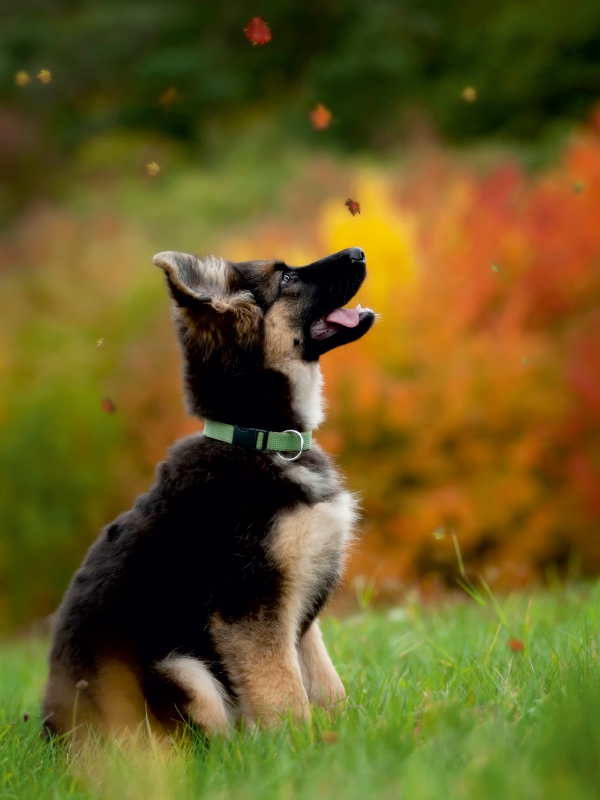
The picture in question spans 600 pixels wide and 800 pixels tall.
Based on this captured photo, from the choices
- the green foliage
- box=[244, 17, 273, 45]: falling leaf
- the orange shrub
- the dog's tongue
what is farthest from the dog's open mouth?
the green foliage

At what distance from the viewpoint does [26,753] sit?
3.27 m

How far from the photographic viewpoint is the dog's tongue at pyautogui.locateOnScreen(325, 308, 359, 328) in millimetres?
4070

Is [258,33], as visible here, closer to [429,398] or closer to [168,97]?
[168,97]

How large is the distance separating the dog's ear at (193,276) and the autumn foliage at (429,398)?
1239 cm

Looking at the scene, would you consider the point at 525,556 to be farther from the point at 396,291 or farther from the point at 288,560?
the point at 288,560

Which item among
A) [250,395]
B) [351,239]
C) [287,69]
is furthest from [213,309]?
[287,69]

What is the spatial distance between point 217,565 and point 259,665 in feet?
1.32

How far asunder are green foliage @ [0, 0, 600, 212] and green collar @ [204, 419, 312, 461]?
601 inches

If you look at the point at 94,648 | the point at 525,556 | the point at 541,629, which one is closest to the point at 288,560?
the point at 94,648

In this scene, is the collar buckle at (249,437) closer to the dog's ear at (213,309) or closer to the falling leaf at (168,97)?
the dog's ear at (213,309)

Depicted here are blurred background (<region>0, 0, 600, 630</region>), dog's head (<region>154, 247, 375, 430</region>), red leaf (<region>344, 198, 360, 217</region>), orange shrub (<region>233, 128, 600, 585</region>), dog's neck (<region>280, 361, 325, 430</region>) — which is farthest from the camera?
blurred background (<region>0, 0, 600, 630</region>)

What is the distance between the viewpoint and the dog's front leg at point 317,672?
3641mm

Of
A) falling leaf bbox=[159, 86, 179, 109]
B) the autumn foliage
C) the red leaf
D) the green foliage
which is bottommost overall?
the autumn foliage

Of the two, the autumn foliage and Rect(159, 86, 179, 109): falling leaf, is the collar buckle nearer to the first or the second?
Rect(159, 86, 179, 109): falling leaf
